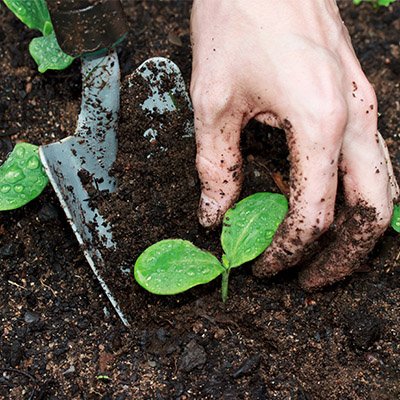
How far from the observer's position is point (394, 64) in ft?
8.52

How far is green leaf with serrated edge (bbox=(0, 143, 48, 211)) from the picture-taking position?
1934 millimetres

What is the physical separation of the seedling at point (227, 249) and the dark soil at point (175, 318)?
18cm

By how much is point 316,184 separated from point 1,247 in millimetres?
962

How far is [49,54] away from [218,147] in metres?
0.70

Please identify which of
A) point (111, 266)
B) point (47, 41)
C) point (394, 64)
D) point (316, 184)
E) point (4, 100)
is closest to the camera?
point (316, 184)

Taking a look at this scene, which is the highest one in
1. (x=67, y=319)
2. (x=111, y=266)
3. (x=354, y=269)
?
(x=354, y=269)

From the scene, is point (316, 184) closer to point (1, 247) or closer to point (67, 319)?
point (67, 319)

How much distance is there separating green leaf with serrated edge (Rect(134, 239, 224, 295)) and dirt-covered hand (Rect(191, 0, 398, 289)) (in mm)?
155

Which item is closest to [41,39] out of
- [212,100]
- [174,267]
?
[212,100]

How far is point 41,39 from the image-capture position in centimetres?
220

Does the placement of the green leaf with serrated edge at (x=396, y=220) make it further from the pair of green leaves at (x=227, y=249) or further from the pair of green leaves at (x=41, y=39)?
the pair of green leaves at (x=41, y=39)

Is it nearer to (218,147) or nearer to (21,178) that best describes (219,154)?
(218,147)

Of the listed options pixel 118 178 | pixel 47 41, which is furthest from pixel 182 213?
pixel 47 41

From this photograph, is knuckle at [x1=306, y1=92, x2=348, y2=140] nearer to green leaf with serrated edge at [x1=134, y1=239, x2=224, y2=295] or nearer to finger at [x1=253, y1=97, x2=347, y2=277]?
finger at [x1=253, y1=97, x2=347, y2=277]
